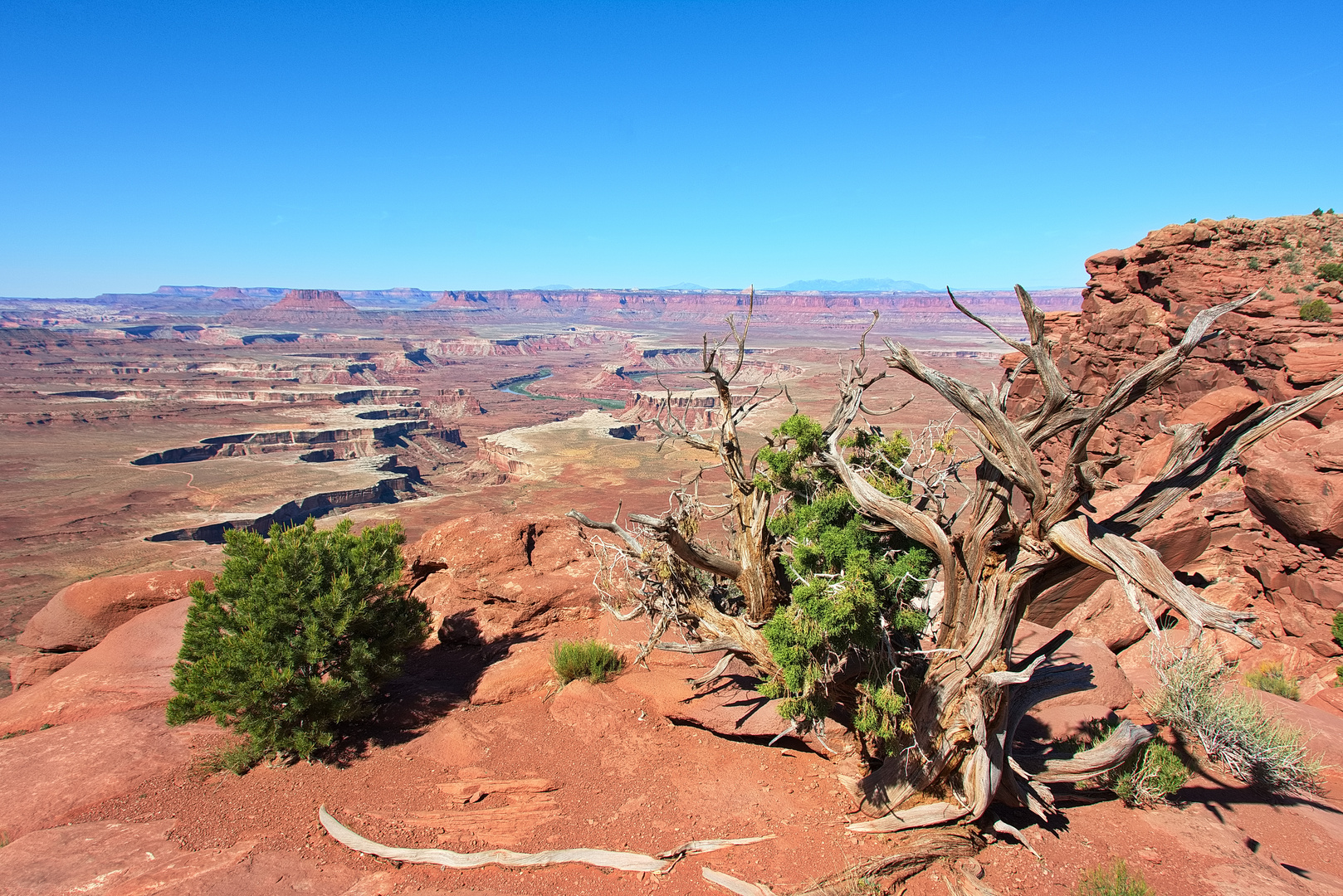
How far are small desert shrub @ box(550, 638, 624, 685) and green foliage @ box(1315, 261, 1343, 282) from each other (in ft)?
67.5

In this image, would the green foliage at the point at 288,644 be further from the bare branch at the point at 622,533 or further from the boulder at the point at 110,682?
the bare branch at the point at 622,533


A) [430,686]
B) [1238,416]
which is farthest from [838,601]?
[1238,416]

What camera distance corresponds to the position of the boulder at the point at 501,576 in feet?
47.6

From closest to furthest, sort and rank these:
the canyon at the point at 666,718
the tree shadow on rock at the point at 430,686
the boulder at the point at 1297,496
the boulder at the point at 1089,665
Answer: the canyon at the point at 666,718 < the boulder at the point at 1089,665 < the tree shadow on rock at the point at 430,686 < the boulder at the point at 1297,496

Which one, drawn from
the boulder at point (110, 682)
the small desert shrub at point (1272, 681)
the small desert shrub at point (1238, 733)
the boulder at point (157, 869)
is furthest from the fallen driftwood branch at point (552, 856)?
the small desert shrub at point (1272, 681)

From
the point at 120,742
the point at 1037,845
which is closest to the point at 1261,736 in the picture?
the point at 1037,845

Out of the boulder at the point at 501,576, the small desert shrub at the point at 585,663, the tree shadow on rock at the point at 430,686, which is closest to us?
the tree shadow on rock at the point at 430,686

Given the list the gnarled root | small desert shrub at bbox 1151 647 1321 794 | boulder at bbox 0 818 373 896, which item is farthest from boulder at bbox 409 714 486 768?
small desert shrub at bbox 1151 647 1321 794

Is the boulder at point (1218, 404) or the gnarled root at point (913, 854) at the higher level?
the boulder at point (1218, 404)

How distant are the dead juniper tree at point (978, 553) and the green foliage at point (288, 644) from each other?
15.0 feet

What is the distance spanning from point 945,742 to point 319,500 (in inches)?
Answer: 2690

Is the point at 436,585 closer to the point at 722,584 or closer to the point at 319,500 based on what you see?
the point at 722,584

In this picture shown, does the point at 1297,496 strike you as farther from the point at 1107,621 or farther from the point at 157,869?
the point at 157,869

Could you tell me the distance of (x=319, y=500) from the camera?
64438mm
